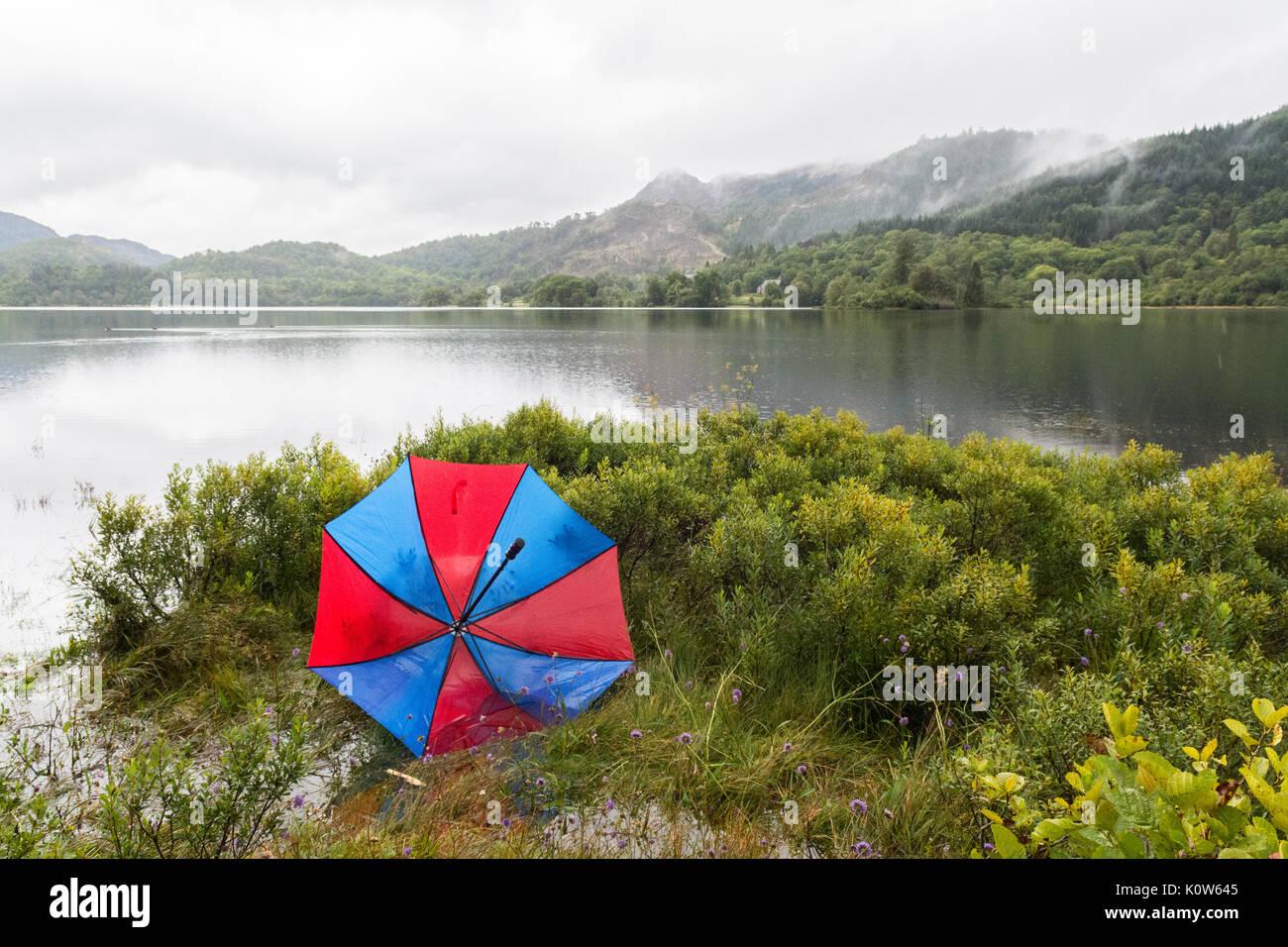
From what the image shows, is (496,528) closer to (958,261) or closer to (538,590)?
(538,590)

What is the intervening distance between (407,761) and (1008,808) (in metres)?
3.88

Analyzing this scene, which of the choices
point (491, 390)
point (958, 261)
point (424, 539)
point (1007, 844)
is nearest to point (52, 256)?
point (491, 390)

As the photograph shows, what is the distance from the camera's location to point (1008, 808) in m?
2.95

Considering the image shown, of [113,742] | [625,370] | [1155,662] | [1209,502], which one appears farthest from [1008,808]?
[625,370]

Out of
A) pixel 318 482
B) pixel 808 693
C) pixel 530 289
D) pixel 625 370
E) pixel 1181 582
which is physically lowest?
pixel 808 693

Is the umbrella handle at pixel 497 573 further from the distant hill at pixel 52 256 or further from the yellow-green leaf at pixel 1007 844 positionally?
the distant hill at pixel 52 256

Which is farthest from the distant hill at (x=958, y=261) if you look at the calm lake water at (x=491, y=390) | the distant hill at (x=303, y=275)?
the calm lake water at (x=491, y=390)

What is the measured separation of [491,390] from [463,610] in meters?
26.0

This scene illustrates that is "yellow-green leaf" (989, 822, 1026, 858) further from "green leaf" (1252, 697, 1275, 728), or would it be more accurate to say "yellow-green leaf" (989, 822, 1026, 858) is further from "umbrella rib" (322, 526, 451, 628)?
"umbrella rib" (322, 526, 451, 628)

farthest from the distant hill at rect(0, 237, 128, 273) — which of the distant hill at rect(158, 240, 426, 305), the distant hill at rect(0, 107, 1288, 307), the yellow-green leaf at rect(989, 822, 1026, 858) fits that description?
the yellow-green leaf at rect(989, 822, 1026, 858)

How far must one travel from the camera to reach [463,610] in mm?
5090

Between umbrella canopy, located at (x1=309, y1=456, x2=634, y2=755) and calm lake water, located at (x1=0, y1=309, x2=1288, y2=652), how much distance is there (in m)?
4.51

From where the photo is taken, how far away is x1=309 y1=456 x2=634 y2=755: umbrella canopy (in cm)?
493
